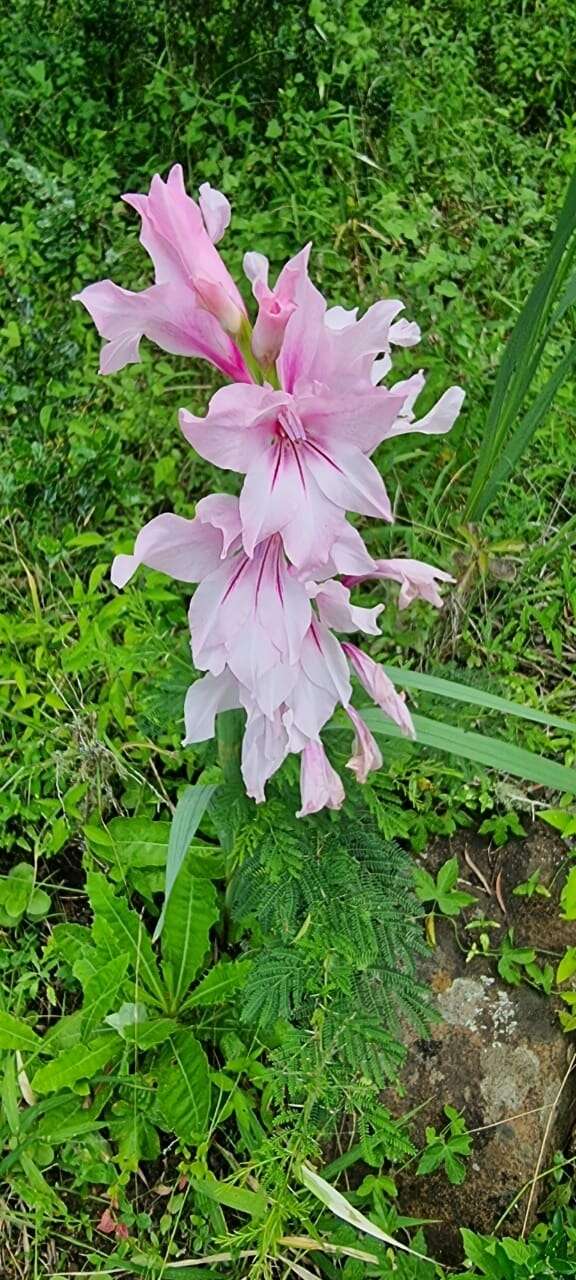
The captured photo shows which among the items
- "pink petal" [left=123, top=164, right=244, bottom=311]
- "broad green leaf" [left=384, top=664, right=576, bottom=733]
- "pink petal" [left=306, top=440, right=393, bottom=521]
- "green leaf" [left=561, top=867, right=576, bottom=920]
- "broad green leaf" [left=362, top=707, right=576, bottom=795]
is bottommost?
"green leaf" [left=561, top=867, right=576, bottom=920]

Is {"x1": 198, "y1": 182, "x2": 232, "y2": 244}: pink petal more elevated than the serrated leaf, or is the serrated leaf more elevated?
{"x1": 198, "y1": 182, "x2": 232, "y2": 244}: pink petal

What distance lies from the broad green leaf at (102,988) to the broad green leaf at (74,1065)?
29mm

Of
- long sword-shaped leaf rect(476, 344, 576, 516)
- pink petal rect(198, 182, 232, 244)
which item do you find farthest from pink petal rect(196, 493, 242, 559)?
long sword-shaped leaf rect(476, 344, 576, 516)

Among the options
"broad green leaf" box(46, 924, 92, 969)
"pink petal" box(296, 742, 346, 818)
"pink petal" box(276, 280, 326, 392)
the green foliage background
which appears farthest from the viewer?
the green foliage background

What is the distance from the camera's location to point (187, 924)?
1.72 meters

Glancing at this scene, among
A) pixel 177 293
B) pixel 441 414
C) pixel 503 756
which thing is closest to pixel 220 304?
pixel 177 293

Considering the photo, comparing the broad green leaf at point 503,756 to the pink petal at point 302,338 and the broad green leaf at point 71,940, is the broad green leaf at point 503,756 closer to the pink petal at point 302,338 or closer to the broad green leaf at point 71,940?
the pink petal at point 302,338

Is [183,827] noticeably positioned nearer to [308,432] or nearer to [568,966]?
[308,432]

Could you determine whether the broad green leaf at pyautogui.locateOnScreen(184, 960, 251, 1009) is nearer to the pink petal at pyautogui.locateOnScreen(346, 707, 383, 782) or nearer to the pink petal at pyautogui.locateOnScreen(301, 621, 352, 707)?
the pink petal at pyautogui.locateOnScreen(346, 707, 383, 782)

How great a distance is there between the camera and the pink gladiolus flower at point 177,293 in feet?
2.77

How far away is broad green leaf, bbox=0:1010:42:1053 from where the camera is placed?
169cm

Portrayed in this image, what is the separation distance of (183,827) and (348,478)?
534mm

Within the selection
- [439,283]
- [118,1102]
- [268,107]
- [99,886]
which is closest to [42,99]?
[268,107]

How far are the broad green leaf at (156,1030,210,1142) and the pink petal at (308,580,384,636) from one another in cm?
90
